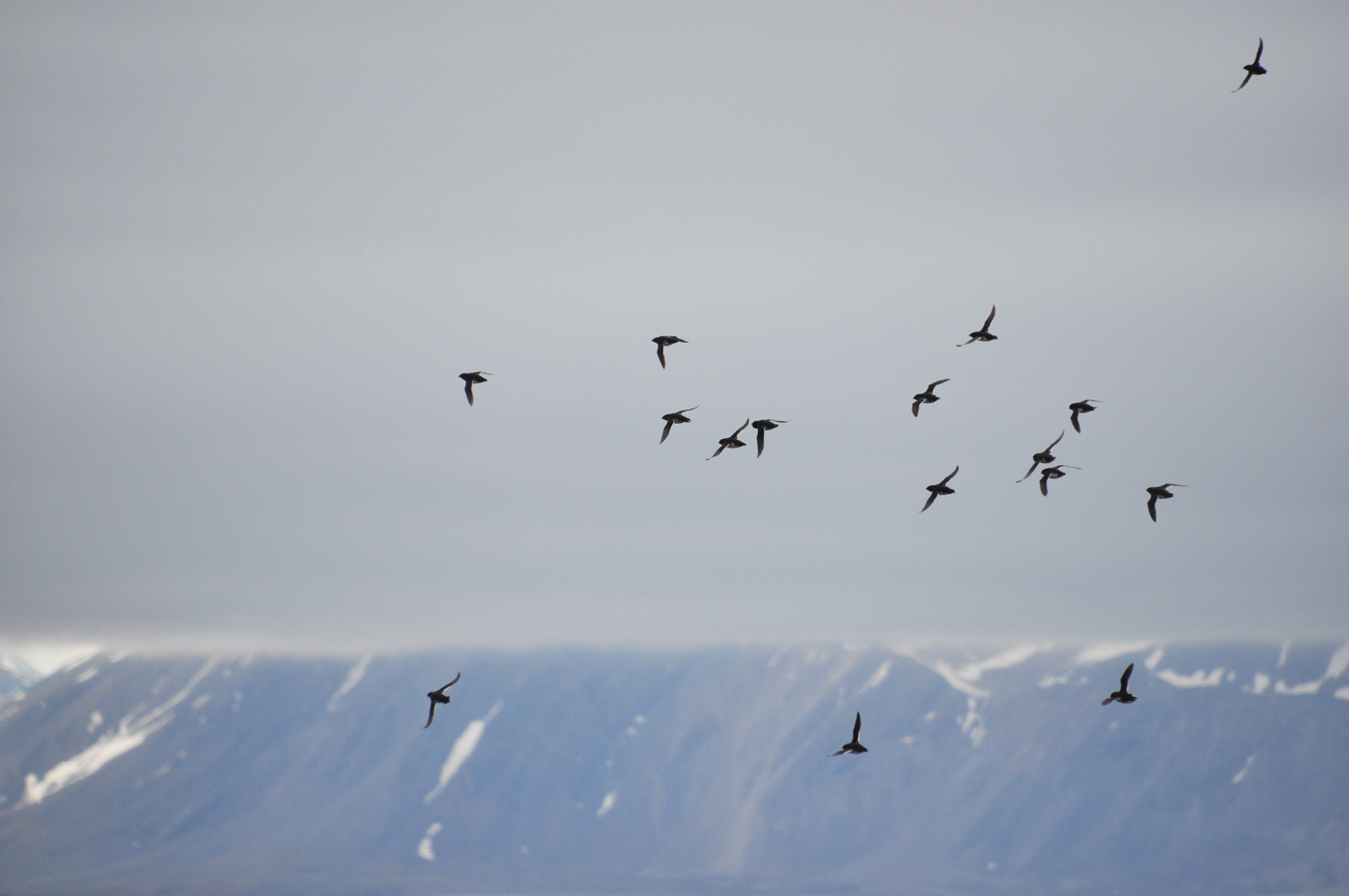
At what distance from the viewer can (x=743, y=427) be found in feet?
298

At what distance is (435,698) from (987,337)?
110 ft

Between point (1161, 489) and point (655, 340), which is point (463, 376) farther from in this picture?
point (1161, 489)

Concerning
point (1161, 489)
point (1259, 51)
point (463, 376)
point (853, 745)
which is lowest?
point (853, 745)

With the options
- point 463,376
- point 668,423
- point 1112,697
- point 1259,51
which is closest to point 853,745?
point 1112,697

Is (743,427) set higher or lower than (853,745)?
higher

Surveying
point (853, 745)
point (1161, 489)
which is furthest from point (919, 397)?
point (853, 745)

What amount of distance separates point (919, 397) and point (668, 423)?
13610mm

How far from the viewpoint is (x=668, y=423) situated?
292ft

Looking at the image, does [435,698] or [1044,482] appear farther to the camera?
[1044,482]

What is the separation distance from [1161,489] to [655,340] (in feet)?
88.1

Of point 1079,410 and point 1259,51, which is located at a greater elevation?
point 1259,51

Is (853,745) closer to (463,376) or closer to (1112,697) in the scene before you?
(1112,697)

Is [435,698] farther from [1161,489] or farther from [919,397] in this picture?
[1161,489]

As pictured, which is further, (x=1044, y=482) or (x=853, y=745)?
Answer: (x=1044, y=482)
